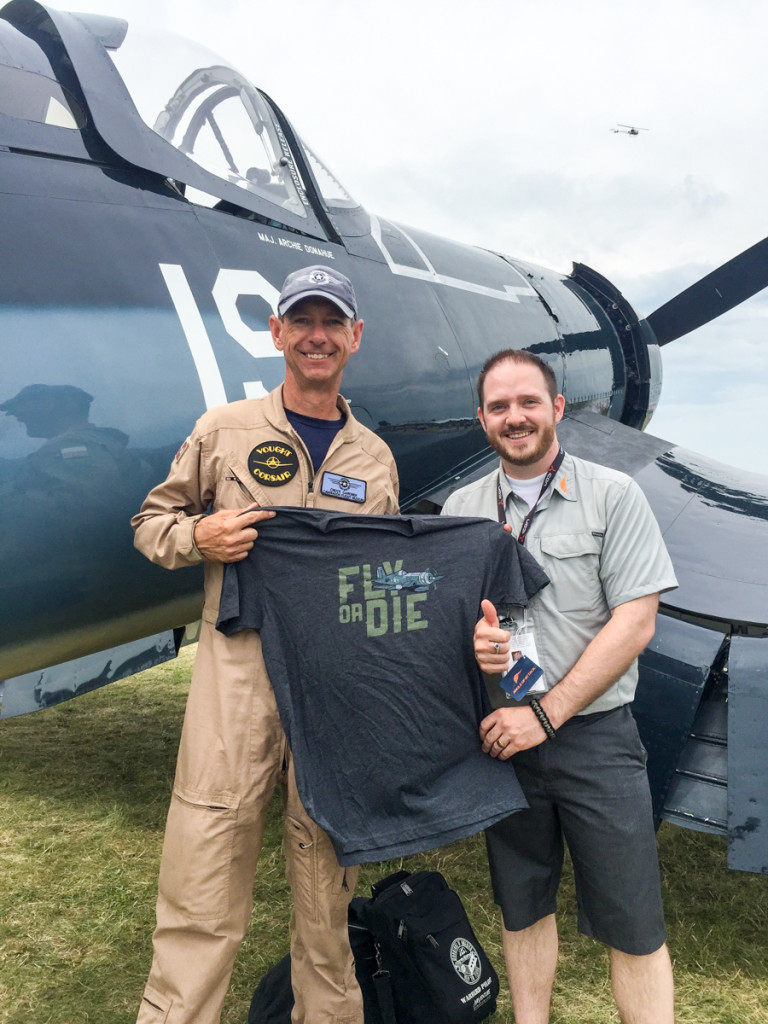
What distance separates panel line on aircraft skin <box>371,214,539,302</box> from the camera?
3.97 meters

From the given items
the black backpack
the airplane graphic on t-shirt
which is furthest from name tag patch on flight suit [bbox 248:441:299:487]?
the black backpack

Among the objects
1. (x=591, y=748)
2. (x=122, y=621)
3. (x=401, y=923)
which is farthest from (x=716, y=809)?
(x=122, y=621)

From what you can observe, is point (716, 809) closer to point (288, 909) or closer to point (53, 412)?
point (288, 909)

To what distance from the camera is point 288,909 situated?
11.5 feet

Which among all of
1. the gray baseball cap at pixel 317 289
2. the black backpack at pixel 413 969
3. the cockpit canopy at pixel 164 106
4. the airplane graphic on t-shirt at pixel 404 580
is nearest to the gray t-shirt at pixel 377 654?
the airplane graphic on t-shirt at pixel 404 580

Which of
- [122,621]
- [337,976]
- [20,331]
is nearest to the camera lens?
[20,331]

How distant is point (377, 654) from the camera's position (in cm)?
219

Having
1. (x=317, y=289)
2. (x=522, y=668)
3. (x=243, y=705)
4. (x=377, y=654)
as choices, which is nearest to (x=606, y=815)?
(x=522, y=668)

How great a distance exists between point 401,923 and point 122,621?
1359 millimetres

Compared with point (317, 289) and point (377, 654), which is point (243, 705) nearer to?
point (377, 654)

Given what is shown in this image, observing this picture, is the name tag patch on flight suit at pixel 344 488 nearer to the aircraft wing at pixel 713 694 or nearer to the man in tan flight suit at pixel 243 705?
the man in tan flight suit at pixel 243 705

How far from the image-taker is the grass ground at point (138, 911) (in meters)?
2.88

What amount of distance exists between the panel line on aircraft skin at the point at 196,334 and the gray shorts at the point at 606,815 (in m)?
1.48

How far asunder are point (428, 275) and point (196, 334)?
6.19 ft
